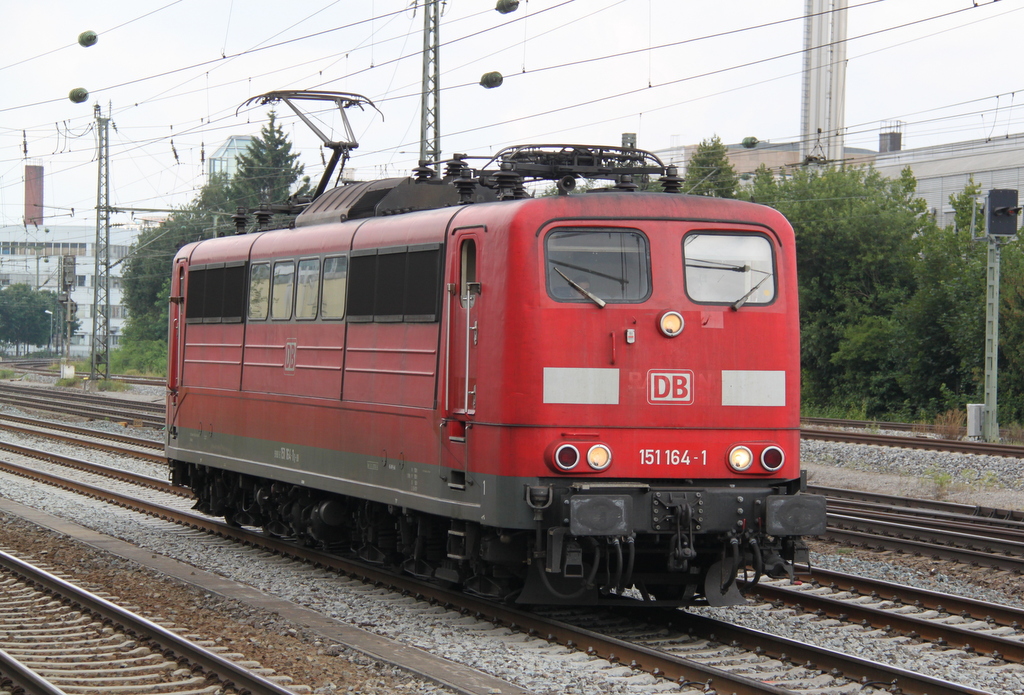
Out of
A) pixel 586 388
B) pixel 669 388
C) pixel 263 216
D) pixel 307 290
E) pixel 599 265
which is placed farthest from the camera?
pixel 263 216

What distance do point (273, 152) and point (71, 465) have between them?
172 feet

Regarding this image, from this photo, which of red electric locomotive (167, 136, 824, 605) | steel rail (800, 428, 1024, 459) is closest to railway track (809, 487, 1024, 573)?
red electric locomotive (167, 136, 824, 605)

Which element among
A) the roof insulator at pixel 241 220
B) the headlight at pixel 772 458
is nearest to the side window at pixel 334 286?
the roof insulator at pixel 241 220

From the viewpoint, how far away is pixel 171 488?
18328mm

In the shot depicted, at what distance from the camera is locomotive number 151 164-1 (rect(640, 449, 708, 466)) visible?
8.53 metres

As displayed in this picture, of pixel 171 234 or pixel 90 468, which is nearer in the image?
pixel 90 468

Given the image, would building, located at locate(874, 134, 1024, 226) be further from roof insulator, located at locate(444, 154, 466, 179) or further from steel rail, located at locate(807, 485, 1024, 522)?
roof insulator, located at locate(444, 154, 466, 179)

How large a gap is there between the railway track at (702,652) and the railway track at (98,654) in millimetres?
2178

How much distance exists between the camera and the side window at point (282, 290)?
1207cm

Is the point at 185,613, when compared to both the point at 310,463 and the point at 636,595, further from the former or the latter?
the point at 636,595

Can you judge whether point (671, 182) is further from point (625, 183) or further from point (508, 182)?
point (508, 182)

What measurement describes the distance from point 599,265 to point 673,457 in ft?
4.78

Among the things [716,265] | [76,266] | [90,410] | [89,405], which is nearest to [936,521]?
[716,265]

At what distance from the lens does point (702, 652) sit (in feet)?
27.2
